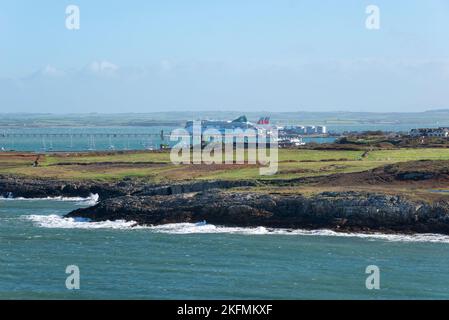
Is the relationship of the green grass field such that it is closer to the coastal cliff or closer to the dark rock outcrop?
the dark rock outcrop

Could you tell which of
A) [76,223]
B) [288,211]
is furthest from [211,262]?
A: [76,223]

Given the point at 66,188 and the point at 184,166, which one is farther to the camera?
the point at 184,166

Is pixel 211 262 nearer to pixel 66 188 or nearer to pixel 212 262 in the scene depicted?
pixel 212 262

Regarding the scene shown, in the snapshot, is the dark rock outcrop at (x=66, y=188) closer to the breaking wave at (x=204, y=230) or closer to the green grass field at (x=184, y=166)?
the green grass field at (x=184, y=166)

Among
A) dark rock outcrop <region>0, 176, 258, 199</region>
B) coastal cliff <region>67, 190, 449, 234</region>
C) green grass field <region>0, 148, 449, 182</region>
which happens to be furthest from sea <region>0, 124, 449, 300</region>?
green grass field <region>0, 148, 449, 182</region>

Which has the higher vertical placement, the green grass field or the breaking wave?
the green grass field

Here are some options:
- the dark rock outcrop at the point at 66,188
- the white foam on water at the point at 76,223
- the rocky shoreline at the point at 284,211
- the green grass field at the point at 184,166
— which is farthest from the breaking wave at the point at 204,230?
the green grass field at the point at 184,166
